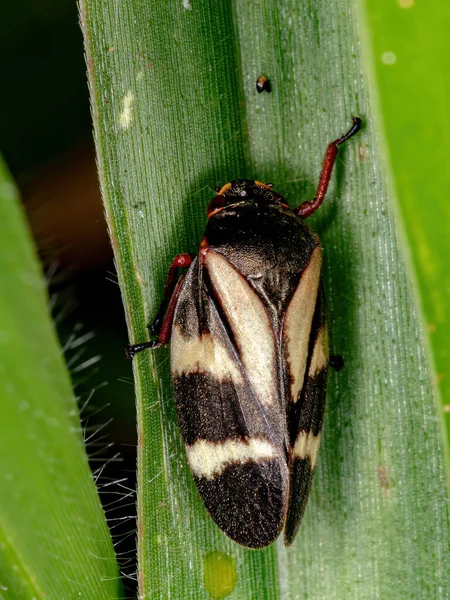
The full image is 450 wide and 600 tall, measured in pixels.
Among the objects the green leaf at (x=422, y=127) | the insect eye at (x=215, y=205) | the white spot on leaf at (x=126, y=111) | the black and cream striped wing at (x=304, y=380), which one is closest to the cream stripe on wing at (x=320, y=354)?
the black and cream striped wing at (x=304, y=380)

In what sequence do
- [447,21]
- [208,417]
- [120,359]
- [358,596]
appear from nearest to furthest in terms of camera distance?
[447,21] < [208,417] < [358,596] < [120,359]

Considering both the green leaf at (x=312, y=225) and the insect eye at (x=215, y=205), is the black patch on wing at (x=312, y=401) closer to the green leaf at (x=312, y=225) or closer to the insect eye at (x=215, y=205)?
the green leaf at (x=312, y=225)

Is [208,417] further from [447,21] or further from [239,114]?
[447,21]

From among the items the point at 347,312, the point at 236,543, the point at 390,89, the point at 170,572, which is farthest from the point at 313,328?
the point at 390,89

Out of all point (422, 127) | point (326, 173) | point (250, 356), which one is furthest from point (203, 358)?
point (422, 127)

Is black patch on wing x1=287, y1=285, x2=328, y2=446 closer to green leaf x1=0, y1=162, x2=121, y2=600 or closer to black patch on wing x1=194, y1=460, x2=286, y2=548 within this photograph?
black patch on wing x1=194, y1=460, x2=286, y2=548

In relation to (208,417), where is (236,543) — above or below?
below

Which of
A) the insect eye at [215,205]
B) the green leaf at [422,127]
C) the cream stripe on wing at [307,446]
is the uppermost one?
the green leaf at [422,127]

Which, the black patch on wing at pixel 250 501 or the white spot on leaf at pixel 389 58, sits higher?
the white spot on leaf at pixel 389 58
